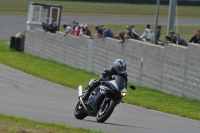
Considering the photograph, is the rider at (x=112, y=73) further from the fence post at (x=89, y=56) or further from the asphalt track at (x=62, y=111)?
the fence post at (x=89, y=56)

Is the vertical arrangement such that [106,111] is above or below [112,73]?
below

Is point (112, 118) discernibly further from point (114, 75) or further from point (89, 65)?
point (89, 65)

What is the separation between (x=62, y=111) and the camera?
16.1 metres

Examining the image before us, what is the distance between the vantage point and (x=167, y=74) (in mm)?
24656

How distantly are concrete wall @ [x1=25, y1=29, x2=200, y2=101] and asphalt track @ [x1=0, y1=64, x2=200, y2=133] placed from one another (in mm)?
3458

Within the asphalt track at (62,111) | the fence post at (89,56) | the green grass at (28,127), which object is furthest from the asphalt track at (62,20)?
the green grass at (28,127)

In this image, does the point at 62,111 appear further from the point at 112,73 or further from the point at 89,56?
the point at 89,56

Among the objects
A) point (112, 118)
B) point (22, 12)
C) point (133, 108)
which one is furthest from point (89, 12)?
point (112, 118)

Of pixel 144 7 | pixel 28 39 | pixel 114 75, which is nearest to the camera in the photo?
pixel 114 75

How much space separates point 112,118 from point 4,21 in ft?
135

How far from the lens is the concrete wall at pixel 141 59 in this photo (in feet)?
75.7

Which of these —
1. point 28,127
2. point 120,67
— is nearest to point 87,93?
point 120,67

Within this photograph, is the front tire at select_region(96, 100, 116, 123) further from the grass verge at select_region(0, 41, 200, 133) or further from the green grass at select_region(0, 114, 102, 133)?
the green grass at select_region(0, 114, 102, 133)

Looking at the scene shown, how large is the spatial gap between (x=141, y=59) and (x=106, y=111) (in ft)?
44.3
